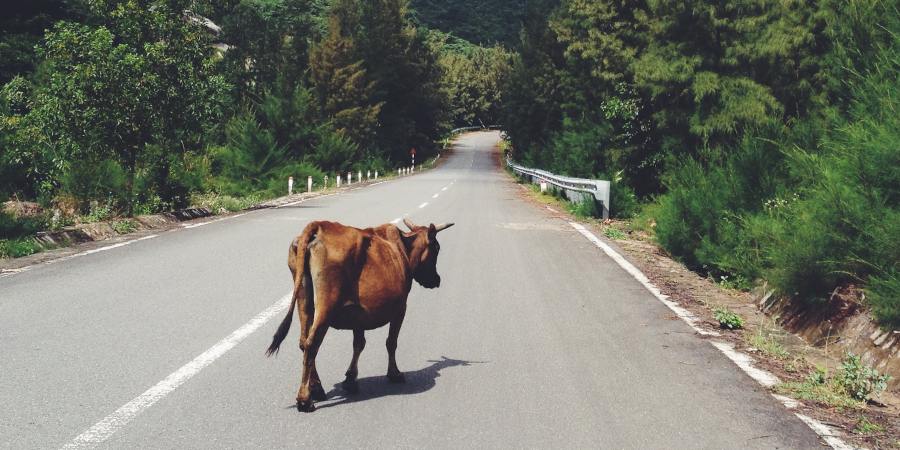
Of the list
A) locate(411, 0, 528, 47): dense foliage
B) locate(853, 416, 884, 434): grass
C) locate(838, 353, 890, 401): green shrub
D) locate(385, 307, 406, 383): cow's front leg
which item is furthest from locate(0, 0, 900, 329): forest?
locate(411, 0, 528, 47): dense foliage

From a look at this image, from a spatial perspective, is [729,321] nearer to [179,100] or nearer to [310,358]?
[310,358]

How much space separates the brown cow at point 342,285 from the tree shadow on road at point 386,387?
0.08 meters

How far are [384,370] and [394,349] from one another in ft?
1.79

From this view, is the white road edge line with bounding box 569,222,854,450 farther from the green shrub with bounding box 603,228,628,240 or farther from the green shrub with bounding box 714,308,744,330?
the green shrub with bounding box 603,228,628,240

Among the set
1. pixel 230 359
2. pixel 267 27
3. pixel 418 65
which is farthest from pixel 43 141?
pixel 418 65

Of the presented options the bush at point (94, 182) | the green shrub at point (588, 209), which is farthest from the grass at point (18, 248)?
the green shrub at point (588, 209)

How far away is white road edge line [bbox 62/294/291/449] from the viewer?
13.4 feet

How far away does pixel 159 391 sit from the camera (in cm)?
495

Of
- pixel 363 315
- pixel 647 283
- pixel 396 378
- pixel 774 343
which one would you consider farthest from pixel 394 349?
pixel 647 283

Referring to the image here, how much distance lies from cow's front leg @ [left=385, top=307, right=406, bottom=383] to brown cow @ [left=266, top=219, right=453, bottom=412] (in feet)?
0.04

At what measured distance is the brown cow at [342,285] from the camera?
4.62 meters

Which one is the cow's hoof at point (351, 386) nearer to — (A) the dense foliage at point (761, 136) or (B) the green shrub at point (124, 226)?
(A) the dense foliage at point (761, 136)

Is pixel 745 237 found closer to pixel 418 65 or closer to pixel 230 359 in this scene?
pixel 230 359

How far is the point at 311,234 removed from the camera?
4.74 metres
